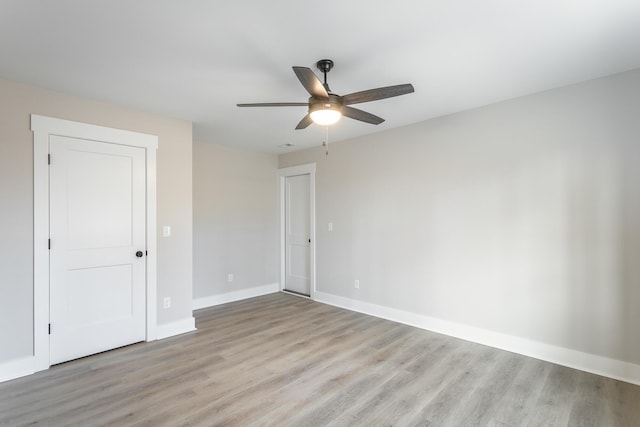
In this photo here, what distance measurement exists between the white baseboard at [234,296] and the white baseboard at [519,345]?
173 cm

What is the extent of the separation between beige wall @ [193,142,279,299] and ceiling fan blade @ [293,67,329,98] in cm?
306

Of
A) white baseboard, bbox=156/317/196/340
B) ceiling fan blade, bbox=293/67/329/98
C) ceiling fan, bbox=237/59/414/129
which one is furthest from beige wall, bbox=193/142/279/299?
ceiling fan blade, bbox=293/67/329/98

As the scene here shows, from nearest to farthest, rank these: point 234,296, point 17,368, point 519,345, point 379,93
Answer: point 379,93 < point 17,368 < point 519,345 < point 234,296

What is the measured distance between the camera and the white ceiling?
68.5 inches

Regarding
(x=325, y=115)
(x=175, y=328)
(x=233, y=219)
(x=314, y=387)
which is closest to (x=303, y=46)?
(x=325, y=115)

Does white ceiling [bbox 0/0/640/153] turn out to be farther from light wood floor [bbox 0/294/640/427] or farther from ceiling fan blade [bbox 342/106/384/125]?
light wood floor [bbox 0/294/640/427]

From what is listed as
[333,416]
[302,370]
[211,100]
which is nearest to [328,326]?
[302,370]

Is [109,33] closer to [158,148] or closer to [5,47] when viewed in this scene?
[5,47]

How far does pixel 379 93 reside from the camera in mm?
2078

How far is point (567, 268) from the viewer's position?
2768 mm

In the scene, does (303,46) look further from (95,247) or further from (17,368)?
(17,368)

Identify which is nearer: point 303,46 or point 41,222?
point 303,46

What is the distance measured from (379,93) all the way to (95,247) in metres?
3.03

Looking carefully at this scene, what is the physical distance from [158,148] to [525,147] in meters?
3.85
